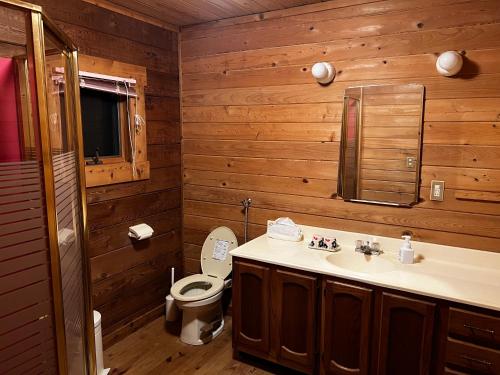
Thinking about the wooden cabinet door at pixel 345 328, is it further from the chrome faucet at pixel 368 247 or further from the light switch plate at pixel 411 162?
the light switch plate at pixel 411 162

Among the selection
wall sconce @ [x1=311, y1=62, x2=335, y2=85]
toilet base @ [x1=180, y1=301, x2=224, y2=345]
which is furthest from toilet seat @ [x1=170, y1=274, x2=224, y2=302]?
wall sconce @ [x1=311, y1=62, x2=335, y2=85]

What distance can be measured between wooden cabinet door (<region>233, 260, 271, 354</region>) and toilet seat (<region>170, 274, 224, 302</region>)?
A: 27cm

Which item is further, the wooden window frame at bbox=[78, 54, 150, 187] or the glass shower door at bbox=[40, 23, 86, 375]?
the wooden window frame at bbox=[78, 54, 150, 187]

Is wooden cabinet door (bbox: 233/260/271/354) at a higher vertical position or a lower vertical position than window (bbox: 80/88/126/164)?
lower

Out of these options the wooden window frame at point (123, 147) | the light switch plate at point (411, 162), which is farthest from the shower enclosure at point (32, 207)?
the light switch plate at point (411, 162)

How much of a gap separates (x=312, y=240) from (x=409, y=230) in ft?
2.00

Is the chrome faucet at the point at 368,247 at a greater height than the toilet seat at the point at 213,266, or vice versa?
the chrome faucet at the point at 368,247

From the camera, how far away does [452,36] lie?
7.13 ft

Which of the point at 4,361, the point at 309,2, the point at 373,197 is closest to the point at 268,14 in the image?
the point at 309,2

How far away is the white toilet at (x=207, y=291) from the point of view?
2.72 m

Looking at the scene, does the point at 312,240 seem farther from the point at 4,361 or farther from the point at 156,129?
the point at 4,361

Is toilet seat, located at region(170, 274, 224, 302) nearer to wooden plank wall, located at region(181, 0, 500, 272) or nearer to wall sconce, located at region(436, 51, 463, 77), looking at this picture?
wooden plank wall, located at region(181, 0, 500, 272)

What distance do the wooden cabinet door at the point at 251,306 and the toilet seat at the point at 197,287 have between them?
270 millimetres

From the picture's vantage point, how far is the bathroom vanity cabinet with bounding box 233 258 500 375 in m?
1.83
